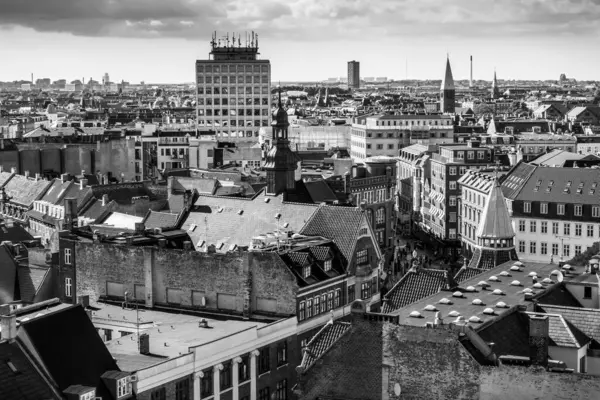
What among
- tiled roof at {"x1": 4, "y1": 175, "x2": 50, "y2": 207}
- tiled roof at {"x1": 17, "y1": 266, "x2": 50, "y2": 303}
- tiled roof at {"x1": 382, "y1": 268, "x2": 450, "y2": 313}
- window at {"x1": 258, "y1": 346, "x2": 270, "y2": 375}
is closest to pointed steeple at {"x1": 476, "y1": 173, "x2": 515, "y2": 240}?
tiled roof at {"x1": 382, "y1": 268, "x2": 450, "y2": 313}

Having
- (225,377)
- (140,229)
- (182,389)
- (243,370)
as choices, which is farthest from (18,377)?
(140,229)

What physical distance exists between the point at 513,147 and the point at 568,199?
58974 millimetres

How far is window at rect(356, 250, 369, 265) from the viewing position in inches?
3093

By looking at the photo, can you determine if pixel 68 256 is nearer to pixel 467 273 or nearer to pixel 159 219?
pixel 159 219

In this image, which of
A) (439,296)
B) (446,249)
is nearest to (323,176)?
(446,249)

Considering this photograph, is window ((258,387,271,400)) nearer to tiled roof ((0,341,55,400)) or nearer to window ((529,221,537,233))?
tiled roof ((0,341,55,400))

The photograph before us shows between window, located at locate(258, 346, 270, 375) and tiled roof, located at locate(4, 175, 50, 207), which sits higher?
tiled roof, located at locate(4, 175, 50, 207)

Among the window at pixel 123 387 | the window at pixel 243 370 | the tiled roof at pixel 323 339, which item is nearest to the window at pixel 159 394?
the window at pixel 123 387

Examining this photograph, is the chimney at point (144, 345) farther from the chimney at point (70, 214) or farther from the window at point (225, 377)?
the chimney at point (70, 214)

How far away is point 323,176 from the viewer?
132250 mm

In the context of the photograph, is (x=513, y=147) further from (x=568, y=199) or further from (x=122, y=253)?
(x=122, y=253)

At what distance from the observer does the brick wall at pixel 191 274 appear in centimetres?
7169

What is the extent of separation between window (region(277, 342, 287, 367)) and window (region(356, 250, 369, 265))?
11.6 metres

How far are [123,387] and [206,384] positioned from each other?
7.18m
